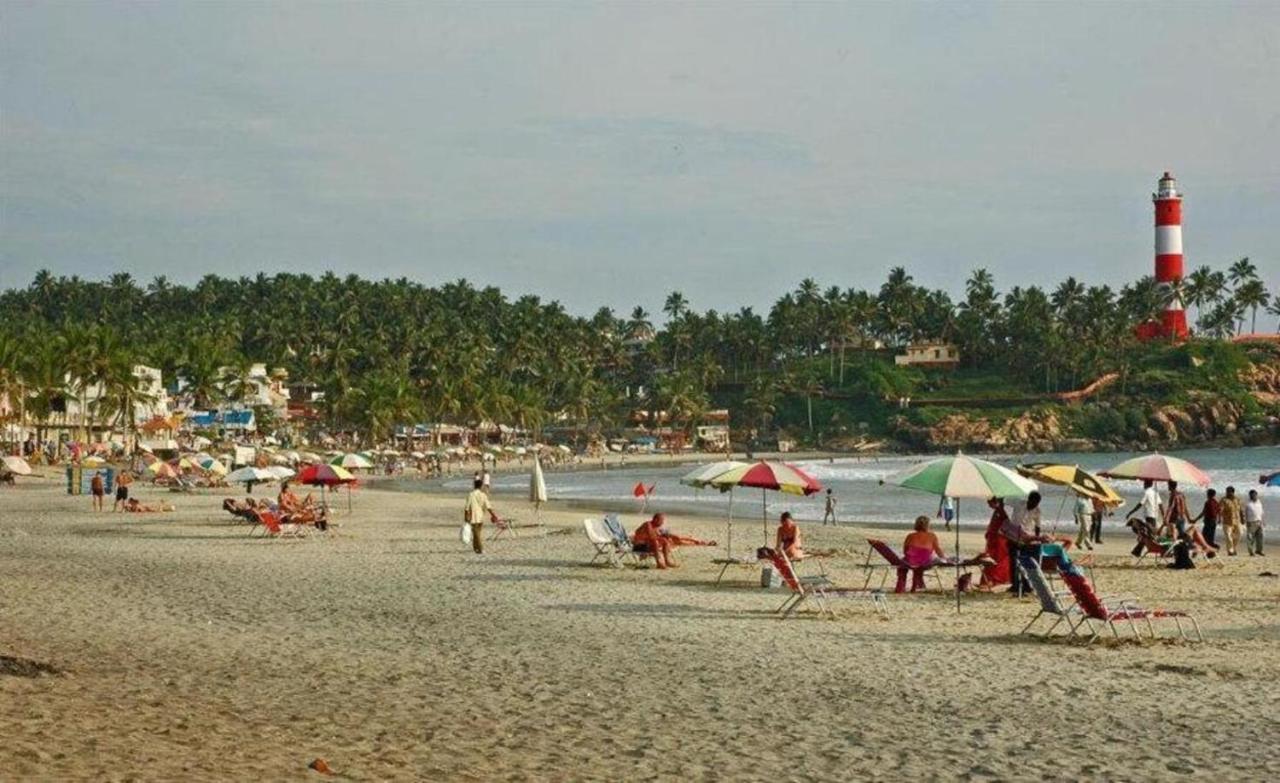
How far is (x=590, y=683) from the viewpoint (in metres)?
10.6

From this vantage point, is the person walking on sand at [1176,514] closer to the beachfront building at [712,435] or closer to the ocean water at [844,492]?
the ocean water at [844,492]

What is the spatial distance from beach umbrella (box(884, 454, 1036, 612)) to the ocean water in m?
9.39

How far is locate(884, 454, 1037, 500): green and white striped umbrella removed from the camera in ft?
51.9

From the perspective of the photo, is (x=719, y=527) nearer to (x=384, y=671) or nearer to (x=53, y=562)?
(x=53, y=562)

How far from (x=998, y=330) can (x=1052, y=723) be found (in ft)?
A: 458

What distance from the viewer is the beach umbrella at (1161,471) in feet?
69.4

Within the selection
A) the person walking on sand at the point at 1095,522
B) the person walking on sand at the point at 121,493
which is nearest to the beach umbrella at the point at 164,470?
the person walking on sand at the point at 121,493

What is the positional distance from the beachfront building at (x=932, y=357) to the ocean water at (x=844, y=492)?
1486 inches

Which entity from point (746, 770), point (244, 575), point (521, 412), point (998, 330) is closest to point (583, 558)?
point (244, 575)

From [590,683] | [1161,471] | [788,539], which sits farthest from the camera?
[1161,471]

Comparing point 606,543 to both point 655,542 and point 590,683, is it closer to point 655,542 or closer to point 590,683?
point 655,542

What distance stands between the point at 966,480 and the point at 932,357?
133m

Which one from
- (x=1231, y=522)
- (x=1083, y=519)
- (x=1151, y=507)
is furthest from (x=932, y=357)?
(x=1231, y=522)

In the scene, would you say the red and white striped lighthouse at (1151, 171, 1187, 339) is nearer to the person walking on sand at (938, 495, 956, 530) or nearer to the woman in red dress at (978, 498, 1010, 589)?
the person walking on sand at (938, 495, 956, 530)
